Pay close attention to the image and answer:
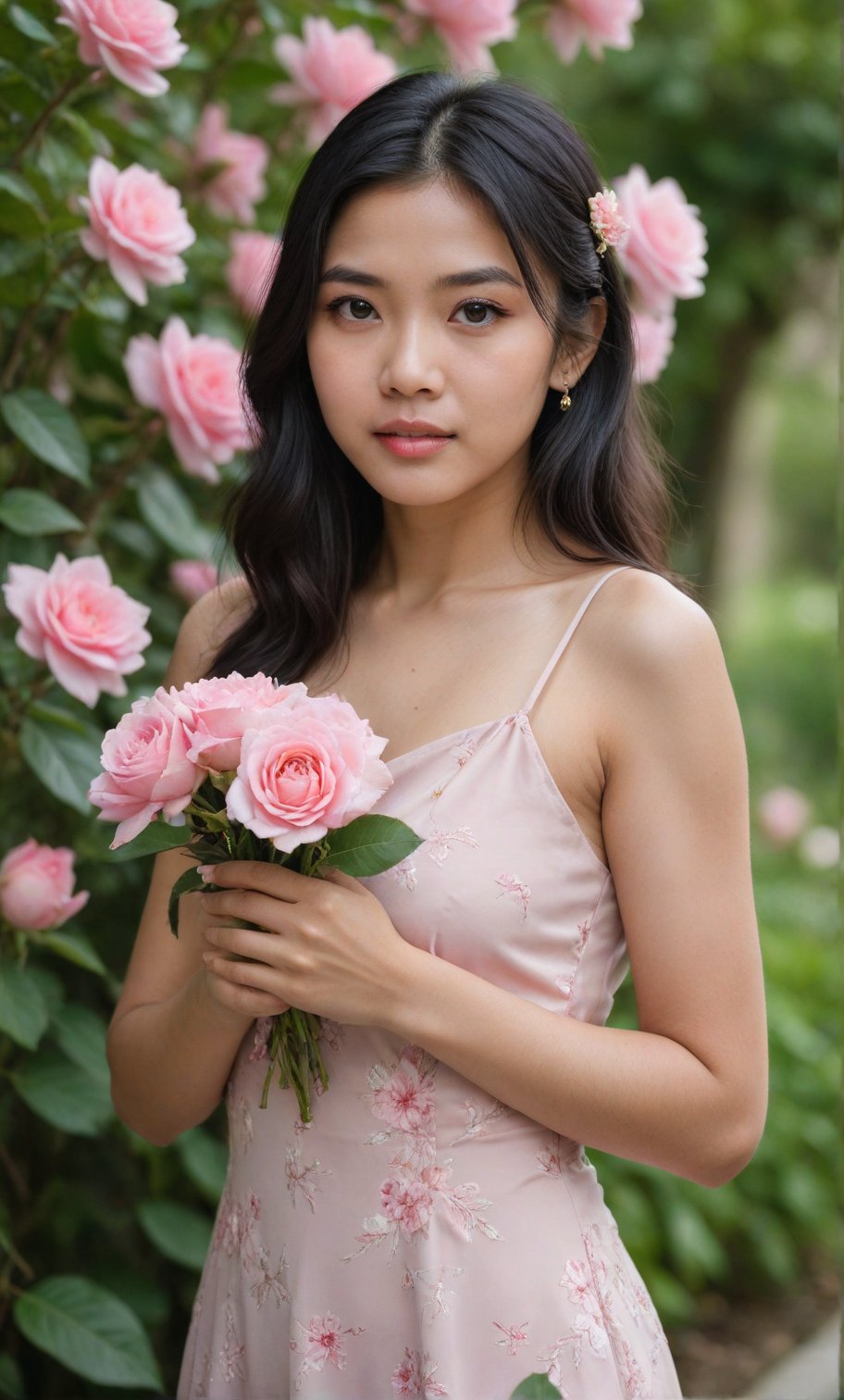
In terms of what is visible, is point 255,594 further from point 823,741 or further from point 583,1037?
point 823,741

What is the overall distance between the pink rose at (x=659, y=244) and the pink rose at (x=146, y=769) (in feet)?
3.76

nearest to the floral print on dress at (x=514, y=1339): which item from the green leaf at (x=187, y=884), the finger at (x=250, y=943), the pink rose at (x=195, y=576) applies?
the finger at (x=250, y=943)

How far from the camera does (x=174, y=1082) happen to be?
5.66 ft

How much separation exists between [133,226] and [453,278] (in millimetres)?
593

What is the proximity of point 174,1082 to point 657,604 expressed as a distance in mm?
817

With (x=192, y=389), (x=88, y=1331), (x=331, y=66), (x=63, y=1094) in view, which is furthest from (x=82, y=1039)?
(x=331, y=66)

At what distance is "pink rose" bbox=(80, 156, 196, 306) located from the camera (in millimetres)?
1930

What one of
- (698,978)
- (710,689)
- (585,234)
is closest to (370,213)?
(585,234)

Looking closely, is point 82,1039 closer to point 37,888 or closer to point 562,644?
point 37,888

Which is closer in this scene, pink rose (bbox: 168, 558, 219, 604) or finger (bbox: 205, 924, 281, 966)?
finger (bbox: 205, 924, 281, 966)

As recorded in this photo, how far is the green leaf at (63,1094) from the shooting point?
2.06 m

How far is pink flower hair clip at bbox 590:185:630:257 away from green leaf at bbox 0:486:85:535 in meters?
0.81

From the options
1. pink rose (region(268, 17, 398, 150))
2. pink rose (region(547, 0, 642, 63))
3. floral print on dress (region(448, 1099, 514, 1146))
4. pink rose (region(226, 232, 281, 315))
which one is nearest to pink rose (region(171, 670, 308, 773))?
floral print on dress (region(448, 1099, 514, 1146))

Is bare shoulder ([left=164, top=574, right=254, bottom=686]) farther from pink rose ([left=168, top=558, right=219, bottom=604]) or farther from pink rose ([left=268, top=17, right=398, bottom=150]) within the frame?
pink rose ([left=268, top=17, right=398, bottom=150])
